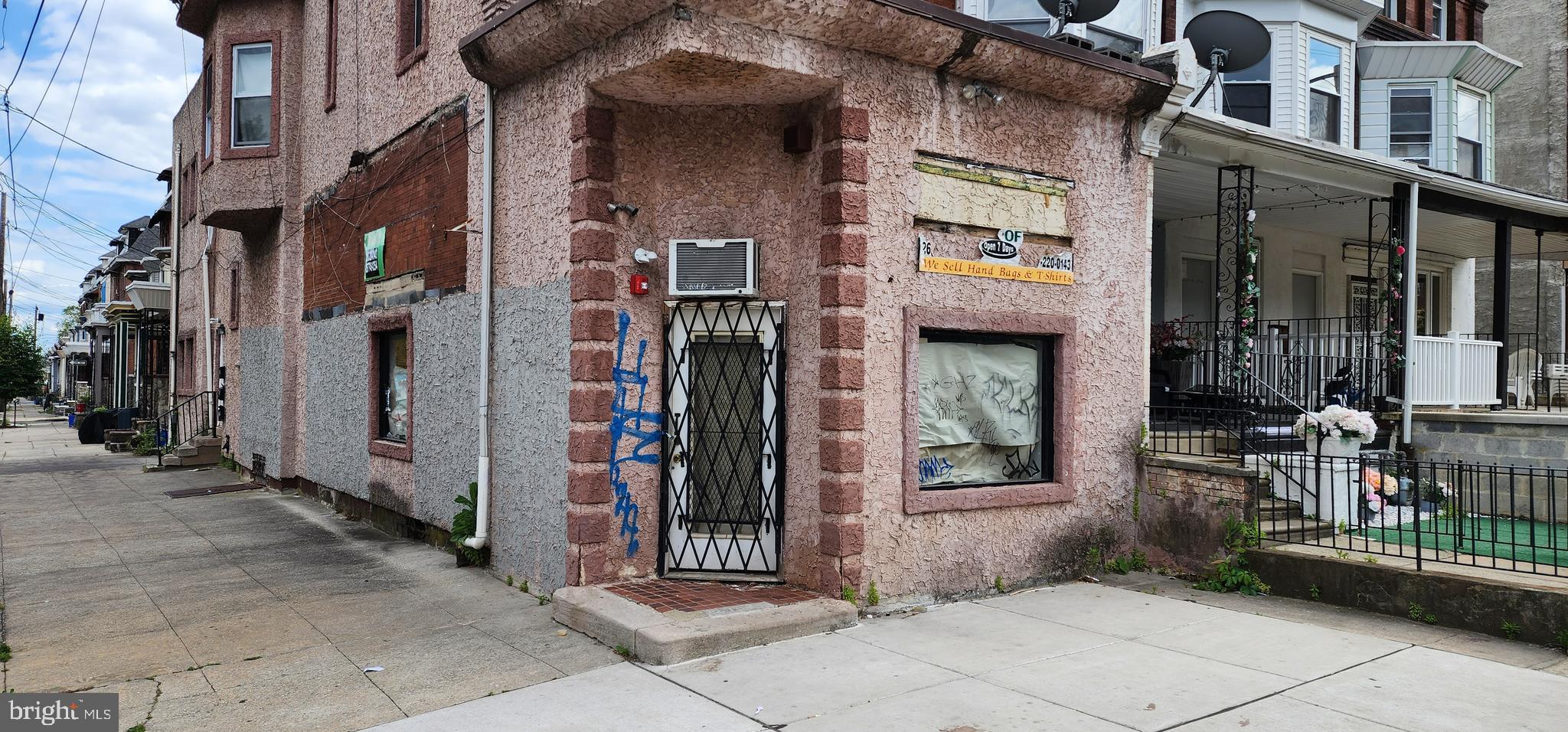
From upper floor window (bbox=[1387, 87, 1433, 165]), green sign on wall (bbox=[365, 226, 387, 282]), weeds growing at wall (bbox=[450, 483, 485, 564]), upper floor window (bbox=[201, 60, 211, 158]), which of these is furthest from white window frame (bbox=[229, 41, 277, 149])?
upper floor window (bbox=[1387, 87, 1433, 165])

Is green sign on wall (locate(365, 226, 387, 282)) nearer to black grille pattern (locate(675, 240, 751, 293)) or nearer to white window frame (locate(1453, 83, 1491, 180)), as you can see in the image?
black grille pattern (locate(675, 240, 751, 293))

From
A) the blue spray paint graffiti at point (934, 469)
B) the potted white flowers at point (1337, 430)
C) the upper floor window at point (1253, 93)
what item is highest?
the upper floor window at point (1253, 93)

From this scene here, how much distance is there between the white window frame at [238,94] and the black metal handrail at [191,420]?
20.8 feet

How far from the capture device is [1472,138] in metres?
17.4

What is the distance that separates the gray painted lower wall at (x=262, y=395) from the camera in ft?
48.1

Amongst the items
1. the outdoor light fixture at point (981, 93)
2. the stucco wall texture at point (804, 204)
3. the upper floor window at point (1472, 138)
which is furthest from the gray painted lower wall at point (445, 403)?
the upper floor window at point (1472, 138)

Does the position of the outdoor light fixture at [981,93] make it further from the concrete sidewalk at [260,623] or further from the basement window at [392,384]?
the basement window at [392,384]

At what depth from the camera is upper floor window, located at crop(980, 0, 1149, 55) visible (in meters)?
11.6

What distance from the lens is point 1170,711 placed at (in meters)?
5.08

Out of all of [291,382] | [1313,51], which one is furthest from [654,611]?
[1313,51]

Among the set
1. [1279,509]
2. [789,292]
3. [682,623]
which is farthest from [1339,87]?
[682,623]

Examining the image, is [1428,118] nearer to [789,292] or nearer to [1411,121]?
[1411,121]

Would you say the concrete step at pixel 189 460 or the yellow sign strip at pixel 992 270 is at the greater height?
the yellow sign strip at pixel 992 270

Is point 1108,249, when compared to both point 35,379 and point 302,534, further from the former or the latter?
point 35,379
